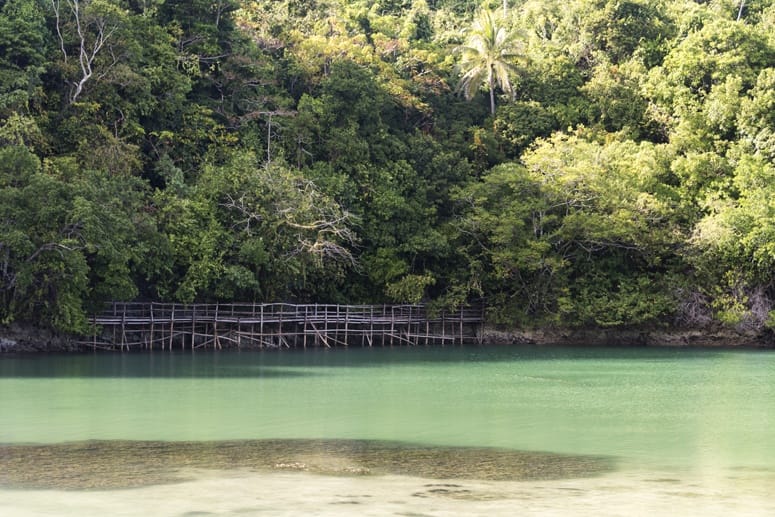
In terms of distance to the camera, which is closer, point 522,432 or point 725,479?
point 725,479

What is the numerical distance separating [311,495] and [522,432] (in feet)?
17.1

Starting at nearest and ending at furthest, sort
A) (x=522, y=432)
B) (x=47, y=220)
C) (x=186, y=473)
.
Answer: (x=186, y=473)
(x=522, y=432)
(x=47, y=220)

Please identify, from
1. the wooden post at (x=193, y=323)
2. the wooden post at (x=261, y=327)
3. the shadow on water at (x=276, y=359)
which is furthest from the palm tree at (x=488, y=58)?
the wooden post at (x=193, y=323)

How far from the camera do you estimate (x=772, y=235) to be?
32250 millimetres

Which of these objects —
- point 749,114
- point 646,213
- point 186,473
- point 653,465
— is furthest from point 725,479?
point 749,114

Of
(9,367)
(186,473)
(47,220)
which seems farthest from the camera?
(47,220)

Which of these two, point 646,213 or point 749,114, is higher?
point 749,114

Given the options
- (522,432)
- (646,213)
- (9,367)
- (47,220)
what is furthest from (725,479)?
(646,213)

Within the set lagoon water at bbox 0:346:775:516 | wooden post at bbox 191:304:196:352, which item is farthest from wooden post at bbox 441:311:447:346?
lagoon water at bbox 0:346:775:516

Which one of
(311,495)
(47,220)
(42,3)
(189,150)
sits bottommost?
(311,495)

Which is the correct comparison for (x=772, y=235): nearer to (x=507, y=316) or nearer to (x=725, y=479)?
(x=507, y=316)

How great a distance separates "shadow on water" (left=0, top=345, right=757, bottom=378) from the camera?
22953 mm

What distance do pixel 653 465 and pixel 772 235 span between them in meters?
22.8

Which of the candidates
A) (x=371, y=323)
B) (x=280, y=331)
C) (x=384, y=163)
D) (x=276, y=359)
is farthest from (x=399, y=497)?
(x=384, y=163)
